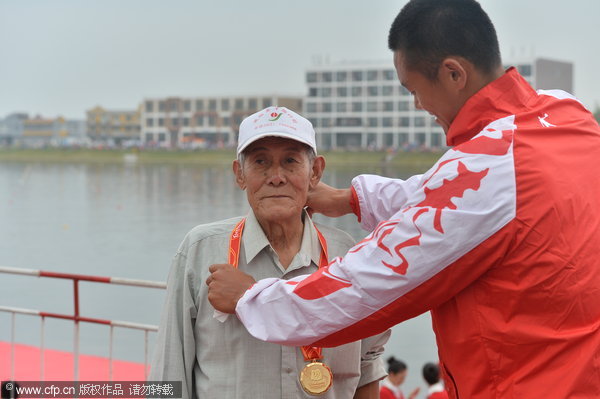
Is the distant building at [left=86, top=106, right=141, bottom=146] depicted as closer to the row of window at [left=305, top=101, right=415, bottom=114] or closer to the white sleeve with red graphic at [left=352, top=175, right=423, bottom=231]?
the row of window at [left=305, top=101, right=415, bottom=114]

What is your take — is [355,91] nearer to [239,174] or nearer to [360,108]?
[360,108]

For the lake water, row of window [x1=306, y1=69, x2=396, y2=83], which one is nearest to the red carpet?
the lake water

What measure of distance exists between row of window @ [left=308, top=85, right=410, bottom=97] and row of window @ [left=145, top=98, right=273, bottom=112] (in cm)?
523

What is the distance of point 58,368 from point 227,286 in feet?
14.6

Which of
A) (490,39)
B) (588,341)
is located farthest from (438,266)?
(490,39)

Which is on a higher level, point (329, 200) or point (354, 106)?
point (329, 200)

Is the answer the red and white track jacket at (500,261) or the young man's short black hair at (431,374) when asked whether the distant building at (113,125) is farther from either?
the red and white track jacket at (500,261)

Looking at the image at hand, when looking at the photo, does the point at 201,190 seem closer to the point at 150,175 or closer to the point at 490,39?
the point at 150,175

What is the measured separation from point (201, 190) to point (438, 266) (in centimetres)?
5590

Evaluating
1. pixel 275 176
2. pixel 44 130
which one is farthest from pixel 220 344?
pixel 44 130

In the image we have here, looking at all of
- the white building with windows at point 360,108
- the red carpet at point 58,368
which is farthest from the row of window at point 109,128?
the red carpet at point 58,368

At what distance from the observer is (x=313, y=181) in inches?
80.6

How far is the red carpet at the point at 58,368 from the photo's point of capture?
18.2ft

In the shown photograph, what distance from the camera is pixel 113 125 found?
94875 mm
